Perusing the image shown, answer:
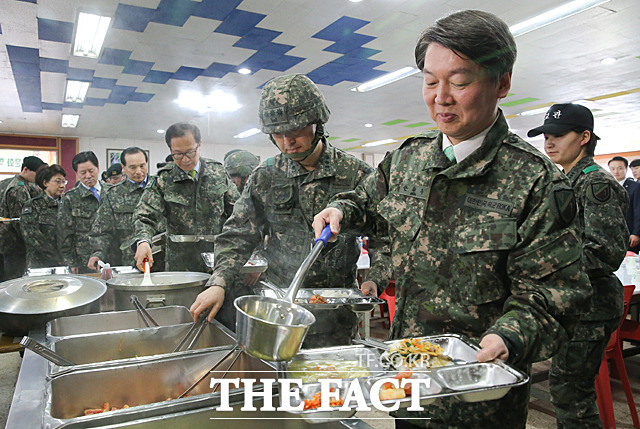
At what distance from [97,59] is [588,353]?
635 cm

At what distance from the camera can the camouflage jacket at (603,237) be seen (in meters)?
2.11

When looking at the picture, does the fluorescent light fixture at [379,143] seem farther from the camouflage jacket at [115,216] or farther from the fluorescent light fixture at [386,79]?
the camouflage jacket at [115,216]

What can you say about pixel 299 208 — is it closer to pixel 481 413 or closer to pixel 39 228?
pixel 481 413

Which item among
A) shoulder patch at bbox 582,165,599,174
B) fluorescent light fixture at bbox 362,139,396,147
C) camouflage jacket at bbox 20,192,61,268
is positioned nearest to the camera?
shoulder patch at bbox 582,165,599,174

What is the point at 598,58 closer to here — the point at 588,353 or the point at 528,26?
the point at 528,26

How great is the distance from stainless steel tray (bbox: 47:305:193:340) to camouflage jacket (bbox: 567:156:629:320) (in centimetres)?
194

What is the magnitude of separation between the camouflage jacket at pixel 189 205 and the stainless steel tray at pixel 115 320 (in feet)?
3.44

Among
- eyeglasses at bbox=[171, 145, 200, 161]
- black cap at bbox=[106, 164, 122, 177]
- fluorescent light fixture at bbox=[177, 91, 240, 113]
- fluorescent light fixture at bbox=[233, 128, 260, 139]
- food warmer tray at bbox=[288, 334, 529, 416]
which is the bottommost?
food warmer tray at bbox=[288, 334, 529, 416]

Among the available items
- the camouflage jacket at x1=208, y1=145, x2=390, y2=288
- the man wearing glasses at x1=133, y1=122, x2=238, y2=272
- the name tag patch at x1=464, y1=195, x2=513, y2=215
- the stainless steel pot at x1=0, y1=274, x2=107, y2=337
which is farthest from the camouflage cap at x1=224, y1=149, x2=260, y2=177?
the name tag patch at x1=464, y1=195, x2=513, y2=215

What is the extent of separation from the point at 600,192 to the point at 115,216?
4075mm

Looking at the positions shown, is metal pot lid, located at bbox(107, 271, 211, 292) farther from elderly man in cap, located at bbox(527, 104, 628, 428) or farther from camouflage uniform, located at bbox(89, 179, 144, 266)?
camouflage uniform, located at bbox(89, 179, 144, 266)

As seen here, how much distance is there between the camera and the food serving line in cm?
81

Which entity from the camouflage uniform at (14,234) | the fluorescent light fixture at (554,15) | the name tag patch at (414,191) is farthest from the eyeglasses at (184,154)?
the camouflage uniform at (14,234)

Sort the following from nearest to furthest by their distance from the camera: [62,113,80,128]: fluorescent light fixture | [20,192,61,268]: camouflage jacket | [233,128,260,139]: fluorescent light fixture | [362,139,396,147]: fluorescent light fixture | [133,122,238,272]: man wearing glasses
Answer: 1. [133,122,238,272]: man wearing glasses
2. [20,192,61,268]: camouflage jacket
3. [62,113,80,128]: fluorescent light fixture
4. [233,128,260,139]: fluorescent light fixture
5. [362,139,396,147]: fluorescent light fixture
